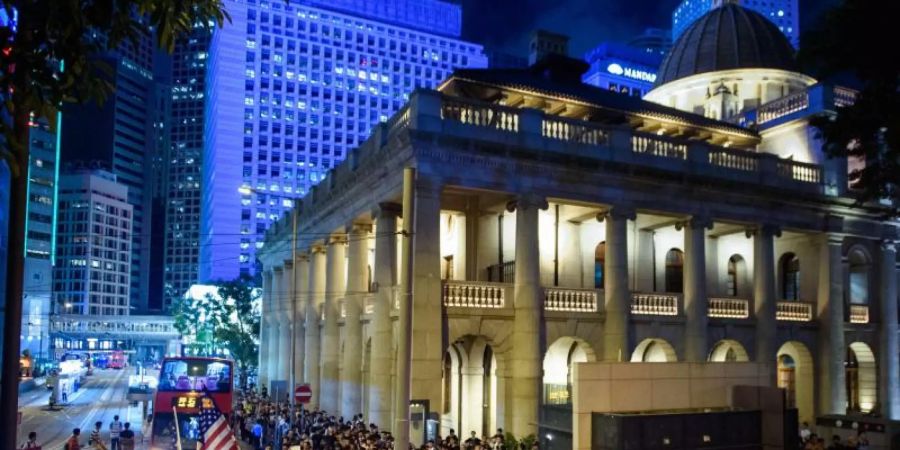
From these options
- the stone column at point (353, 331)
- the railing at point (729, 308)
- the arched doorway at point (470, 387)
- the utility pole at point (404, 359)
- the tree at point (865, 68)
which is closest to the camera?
the utility pole at point (404, 359)

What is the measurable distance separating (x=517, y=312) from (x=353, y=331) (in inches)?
323

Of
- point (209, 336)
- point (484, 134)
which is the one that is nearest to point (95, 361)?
point (209, 336)

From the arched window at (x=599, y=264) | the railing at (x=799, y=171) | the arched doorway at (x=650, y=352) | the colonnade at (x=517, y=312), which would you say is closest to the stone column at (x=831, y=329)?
the colonnade at (x=517, y=312)

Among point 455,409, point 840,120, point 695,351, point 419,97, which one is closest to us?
point 840,120

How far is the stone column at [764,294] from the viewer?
35375 millimetres

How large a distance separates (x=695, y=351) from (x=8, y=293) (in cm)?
2854

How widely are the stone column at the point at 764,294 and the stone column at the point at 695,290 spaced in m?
3.03

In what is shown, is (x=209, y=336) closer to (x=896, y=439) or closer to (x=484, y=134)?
(x=484, y=134)

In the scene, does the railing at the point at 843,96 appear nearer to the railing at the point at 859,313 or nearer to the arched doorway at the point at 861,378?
the railing at the point at 859,313

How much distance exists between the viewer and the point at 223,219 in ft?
493

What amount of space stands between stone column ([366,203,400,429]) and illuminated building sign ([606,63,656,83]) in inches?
5935

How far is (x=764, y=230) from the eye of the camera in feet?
117

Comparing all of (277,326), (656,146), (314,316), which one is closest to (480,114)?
(656,146)

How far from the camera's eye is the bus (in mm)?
30688
